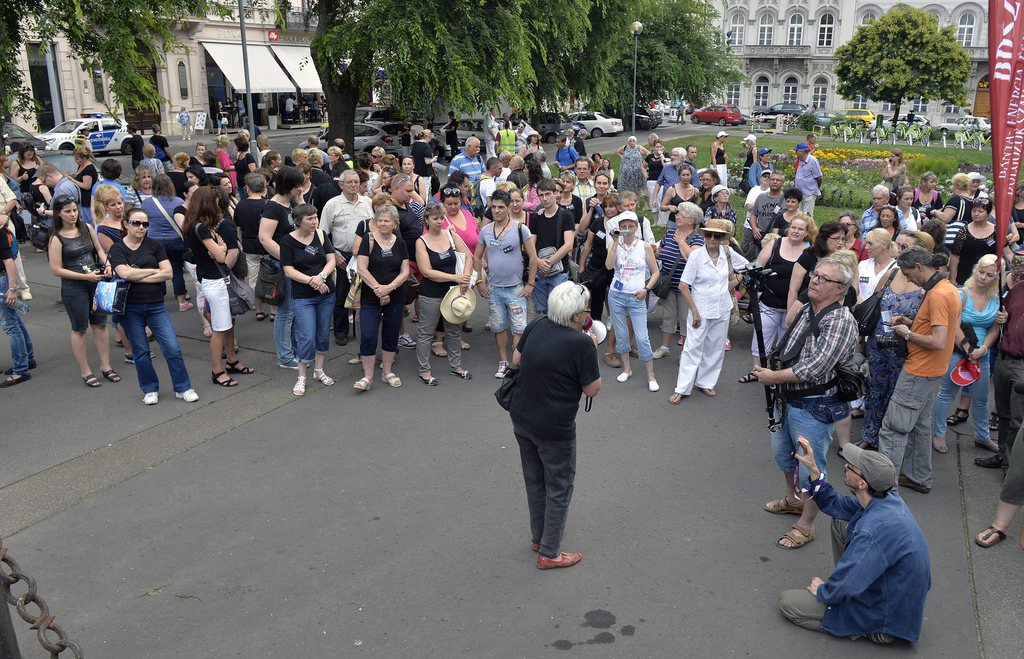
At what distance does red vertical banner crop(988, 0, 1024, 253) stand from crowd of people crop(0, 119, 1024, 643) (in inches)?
21.8

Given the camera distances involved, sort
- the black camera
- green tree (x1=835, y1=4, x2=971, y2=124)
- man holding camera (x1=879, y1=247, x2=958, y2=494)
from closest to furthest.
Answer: man holding camera (x1=879, y1=247, x2=958, y2=494)
the black camera
green tree (x1=835, y1=4, x2=971, y2=124)

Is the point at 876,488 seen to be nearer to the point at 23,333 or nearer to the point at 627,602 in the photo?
the point at 627,602

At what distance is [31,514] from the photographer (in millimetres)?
5574

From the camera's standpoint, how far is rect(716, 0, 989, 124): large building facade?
6456cm

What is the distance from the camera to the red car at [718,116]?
5294 cm

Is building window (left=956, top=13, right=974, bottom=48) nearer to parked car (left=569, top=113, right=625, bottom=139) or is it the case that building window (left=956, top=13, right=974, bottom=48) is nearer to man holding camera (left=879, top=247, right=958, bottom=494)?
parked car (left=569, top=113, right=625, bottom=139)

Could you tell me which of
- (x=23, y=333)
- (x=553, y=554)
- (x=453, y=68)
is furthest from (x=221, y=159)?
(x=553, y=554)

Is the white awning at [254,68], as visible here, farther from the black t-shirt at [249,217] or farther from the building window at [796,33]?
the building window at [796,33]

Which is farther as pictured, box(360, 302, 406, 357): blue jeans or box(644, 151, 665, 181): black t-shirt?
box(644, 151, 665, 181): black t-shirt

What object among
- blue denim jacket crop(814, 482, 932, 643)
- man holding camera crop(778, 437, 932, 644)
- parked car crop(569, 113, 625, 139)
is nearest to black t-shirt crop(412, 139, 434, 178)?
man holding camera crop(778, 437, 932, 644)

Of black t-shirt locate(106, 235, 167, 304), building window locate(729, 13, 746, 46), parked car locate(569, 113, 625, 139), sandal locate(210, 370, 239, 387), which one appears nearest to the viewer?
black t-shirt locate(106, 235, 167, 304)

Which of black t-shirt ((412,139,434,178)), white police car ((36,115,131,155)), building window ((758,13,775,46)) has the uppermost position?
building window ((758,13,775,46))

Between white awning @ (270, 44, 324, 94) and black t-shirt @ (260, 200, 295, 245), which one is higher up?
white awning @ (270, 44, 324, 94)

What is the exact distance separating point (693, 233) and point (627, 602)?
4711mm
